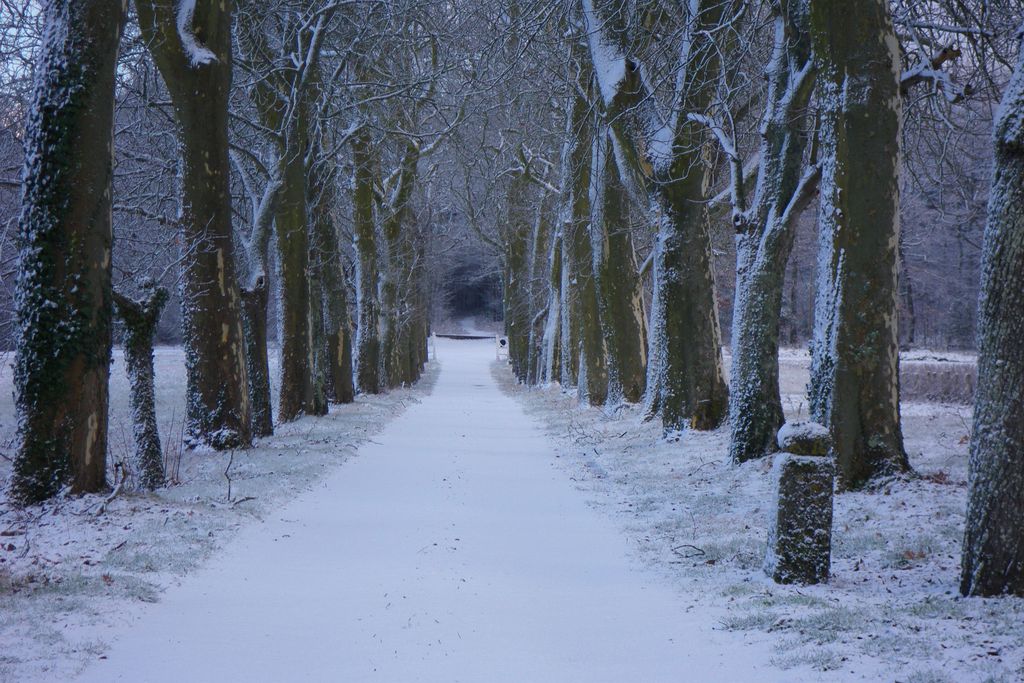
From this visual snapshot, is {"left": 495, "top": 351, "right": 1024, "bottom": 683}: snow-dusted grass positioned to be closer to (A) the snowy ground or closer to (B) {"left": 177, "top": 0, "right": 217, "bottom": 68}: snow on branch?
(A) the snowy ground

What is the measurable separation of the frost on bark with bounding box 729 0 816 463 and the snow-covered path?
9.18ft

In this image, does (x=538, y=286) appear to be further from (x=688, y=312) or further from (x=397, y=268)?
(x=688, y=312)

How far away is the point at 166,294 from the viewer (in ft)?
31.1

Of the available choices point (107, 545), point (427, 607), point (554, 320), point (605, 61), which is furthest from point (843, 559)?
point (554, 320)

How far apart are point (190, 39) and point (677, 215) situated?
24.0 ft

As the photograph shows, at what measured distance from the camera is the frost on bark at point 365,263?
79.3ft

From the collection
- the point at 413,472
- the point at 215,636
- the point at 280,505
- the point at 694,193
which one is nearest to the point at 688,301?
the point at 694,193

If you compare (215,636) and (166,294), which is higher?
(166,294)

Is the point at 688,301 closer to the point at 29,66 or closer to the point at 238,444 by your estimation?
the point at 238,444

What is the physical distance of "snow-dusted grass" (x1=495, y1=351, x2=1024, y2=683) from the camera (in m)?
4.41

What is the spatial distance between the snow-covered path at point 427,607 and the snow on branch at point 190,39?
6.03 metres

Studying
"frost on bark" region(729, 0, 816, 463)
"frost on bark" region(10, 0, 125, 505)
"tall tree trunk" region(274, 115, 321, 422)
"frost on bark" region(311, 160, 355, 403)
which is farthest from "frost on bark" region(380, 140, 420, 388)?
"frost on bark" region(10, 0, 125, 505)

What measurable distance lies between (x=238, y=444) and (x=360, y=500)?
3713 millimetres

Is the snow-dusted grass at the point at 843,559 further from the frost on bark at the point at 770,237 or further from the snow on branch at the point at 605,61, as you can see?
the snow on branch at the point at 605,61
